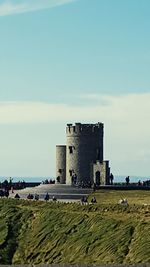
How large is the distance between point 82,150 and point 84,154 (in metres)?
0.59

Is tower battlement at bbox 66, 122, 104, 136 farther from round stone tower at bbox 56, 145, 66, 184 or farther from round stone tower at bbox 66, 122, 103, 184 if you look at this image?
round stone tower at bbox 56, 145, 66, 184

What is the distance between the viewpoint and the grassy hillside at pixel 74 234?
136 ft

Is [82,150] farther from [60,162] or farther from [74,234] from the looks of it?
[74,234]

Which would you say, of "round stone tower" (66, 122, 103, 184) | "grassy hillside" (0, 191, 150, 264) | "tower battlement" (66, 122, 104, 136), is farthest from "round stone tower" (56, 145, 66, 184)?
"grassy hillside" (0, 191, 150, 264)

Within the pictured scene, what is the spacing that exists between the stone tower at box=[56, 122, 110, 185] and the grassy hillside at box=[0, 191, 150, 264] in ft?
117

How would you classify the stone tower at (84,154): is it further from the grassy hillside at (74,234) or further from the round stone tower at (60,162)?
the grassy hillside at (74,234)

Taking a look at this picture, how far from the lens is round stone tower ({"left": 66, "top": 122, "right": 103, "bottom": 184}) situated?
92.9 metres

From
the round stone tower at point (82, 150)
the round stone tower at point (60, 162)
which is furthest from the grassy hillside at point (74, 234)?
the round stone tower at point (60, 162)

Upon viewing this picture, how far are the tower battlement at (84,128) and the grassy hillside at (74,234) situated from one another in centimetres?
3770

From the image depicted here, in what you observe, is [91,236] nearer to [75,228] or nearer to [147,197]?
[75,228]

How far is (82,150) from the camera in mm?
93312

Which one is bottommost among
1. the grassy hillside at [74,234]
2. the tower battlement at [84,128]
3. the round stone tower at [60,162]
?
the grassy hillside at [74,234]

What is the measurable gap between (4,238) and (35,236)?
2.01 metres

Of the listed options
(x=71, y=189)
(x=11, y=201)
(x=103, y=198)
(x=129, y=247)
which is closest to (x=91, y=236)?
(x=129, y=247)
